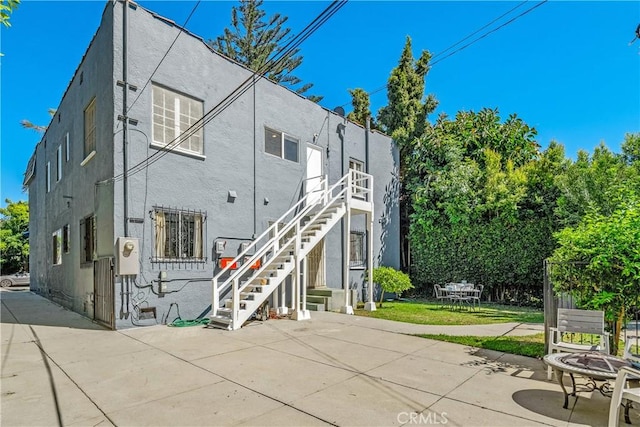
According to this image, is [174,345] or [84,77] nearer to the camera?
[174,345]

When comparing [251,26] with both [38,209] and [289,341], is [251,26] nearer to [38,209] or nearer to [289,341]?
[38,209]

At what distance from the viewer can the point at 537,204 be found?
13.7 m

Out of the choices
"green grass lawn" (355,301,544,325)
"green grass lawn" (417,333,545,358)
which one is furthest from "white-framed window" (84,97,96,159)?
"green grass lawn" (417,333,545,358)

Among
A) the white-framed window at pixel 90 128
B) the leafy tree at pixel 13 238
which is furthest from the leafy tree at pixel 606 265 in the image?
the leafy tree at pixel 13 238

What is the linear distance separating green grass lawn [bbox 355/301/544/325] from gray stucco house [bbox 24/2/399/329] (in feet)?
4.89

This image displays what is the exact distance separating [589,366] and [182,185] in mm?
9008

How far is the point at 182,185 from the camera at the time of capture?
9703 mm

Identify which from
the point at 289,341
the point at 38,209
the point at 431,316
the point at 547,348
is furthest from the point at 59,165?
the point at 547,348

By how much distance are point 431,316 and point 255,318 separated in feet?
17.0

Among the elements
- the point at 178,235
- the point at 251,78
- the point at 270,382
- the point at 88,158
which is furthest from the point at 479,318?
the point at 88,158

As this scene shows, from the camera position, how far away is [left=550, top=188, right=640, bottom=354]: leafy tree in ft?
16.8

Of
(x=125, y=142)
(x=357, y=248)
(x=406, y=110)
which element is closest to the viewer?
(x=125, y=142)

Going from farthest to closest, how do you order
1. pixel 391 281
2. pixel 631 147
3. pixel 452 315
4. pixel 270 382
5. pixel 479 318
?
pixel 631 147, pixel 391 281, pixel 452 315, pixel 479 318, pixel 270 382

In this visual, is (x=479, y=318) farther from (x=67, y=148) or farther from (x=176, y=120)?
(x=67, y=148)
